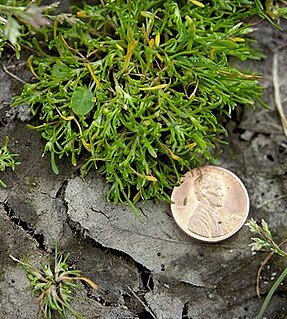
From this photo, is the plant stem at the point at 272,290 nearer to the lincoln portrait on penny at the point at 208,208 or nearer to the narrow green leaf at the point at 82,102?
Result: the lincoln portrait on penny at the point at 208,208

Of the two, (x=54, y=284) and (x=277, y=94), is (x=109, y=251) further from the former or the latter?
Result: (x=277, y=94)

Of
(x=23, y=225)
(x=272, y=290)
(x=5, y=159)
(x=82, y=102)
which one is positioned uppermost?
(x=82, y=102)

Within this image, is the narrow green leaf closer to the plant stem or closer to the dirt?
the dirt

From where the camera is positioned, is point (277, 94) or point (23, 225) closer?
point (23, 225)

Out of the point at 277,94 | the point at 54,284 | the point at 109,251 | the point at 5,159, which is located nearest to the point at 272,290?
the point at 109,251

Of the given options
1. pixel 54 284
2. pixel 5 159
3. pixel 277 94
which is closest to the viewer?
pixel 54 284

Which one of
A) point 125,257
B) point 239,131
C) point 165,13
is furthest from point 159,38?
point 125,257

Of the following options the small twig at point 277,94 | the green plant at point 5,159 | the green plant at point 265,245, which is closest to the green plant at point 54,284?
the green plant at point 5,159
